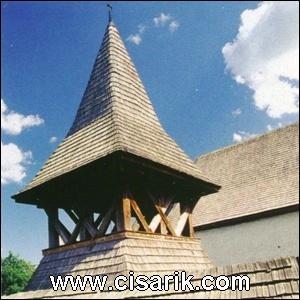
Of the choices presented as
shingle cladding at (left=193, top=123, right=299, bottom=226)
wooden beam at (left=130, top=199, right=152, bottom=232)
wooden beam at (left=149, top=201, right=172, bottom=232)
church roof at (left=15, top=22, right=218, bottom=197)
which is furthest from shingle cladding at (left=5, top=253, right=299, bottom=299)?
shingle cladding at (left=193, top=123, right=299, bottom=226)

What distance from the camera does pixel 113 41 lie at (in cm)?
880

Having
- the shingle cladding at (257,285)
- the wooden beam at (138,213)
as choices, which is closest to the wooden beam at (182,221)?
the wooden beam at (138,213)

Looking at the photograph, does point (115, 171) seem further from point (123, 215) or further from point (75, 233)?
point (75, 233)

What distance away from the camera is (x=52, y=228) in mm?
7078

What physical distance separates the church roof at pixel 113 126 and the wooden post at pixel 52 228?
2.19ft

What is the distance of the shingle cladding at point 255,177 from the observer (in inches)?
594

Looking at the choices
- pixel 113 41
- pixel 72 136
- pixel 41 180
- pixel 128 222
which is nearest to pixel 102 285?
pixel 128 222

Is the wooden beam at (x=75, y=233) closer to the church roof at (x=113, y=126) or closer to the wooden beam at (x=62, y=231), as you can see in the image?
the wooden beam at (x=62, y=231)

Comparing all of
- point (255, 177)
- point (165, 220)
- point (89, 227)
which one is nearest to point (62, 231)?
point (89, 227)

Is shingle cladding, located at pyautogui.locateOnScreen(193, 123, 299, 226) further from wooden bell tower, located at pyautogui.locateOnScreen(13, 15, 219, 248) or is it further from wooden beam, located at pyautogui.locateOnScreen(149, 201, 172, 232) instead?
wooden beam, located at pyautogui.locateOnScreen(149, 201, 172, 232)

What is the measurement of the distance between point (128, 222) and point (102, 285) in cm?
107

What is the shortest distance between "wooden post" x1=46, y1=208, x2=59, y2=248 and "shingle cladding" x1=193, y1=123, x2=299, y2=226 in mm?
9954

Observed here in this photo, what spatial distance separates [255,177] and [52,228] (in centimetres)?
1169

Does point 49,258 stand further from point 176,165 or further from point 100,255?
point 176,165
